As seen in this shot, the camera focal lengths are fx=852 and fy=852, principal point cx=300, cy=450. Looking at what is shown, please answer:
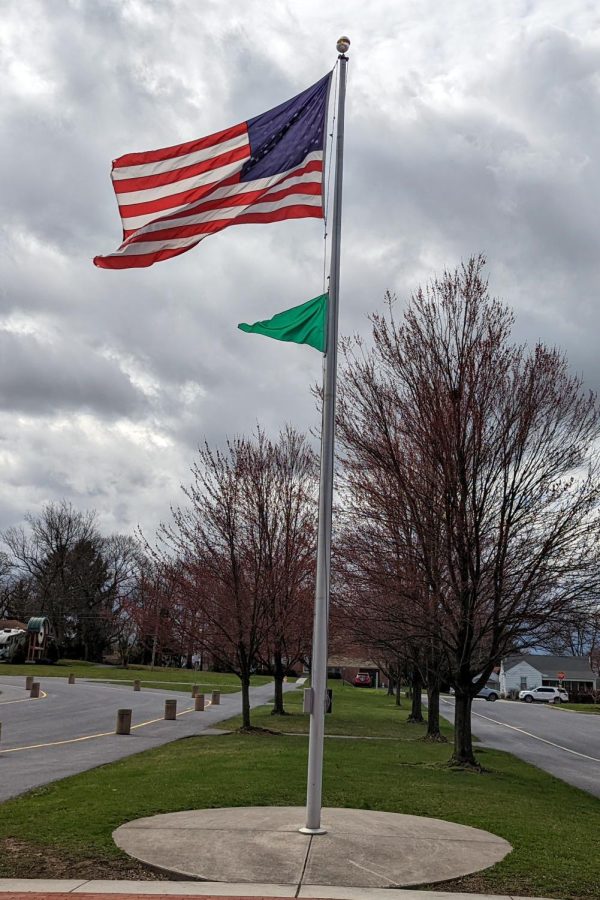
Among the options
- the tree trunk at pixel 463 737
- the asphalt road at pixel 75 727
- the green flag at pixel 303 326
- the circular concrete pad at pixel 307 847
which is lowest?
the asphalt road at pixel 75 727

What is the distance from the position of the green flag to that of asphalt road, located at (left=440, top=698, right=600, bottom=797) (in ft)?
37.2

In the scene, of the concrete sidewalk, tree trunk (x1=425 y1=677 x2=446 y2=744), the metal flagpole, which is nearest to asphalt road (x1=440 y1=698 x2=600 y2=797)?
tree trunk (x1=425 y1=677 x2=446 y2=744)

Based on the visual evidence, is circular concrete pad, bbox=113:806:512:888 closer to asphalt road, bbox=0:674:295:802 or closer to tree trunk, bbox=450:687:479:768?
asphalt road, bbox=0:674:295:802

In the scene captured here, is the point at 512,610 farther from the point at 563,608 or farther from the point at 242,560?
the point at 242,560

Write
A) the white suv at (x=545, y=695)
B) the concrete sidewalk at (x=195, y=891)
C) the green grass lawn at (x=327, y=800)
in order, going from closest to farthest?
1. the concrete sidewalk at (x=195, y=891)
2. the green grass lawn at (x=327, y=800)
3. the white suv at (x=545, y=695)

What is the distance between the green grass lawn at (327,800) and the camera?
25.0ft

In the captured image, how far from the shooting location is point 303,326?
9.70 meters

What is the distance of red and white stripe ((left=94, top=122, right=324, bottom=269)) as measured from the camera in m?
9.78

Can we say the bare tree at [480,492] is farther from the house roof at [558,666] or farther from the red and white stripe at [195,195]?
the house roof at [558,666]

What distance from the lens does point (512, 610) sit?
16.3m

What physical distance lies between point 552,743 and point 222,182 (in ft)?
83.0

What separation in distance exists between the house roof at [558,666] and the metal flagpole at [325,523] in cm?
9590

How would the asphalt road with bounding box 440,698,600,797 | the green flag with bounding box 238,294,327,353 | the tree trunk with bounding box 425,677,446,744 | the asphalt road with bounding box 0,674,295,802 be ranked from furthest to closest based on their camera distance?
the tree trunk with bounding box 425,677,446,744 → the asphalt road with bounding box 440,698,600,797 → the asphalt road with bounding box 0,674,295,802 → the green flag with bounding box 238,294,327,353

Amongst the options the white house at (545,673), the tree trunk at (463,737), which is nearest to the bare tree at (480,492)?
the tree trunk at (463,737)
